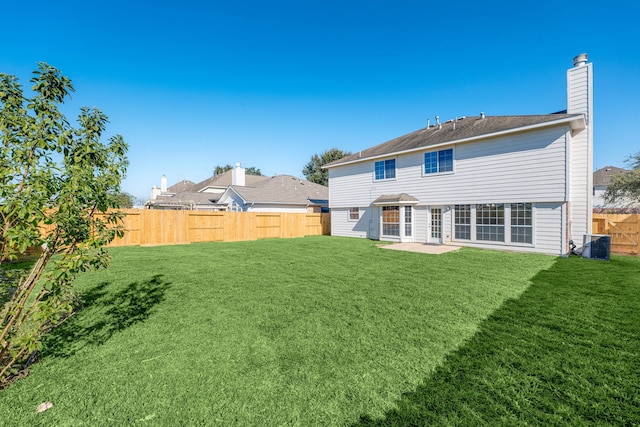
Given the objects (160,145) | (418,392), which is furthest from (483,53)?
(160,145)

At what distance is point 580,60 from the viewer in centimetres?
1100

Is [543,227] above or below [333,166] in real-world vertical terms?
below

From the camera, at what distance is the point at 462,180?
13.1m

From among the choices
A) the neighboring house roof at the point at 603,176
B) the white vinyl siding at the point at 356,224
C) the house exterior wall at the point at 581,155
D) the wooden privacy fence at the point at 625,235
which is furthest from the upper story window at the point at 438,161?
the neighboring house roof at the point at 603,176

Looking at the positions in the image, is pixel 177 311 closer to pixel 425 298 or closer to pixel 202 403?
pixel 202 403

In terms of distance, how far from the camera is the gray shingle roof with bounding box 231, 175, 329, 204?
23.6 metres

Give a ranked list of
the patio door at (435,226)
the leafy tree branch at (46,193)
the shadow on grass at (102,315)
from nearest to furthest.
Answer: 1. the leafy tree branch at (46,193)
2. the shadow on grass at (102,315)
3. the patio door at (435,226)

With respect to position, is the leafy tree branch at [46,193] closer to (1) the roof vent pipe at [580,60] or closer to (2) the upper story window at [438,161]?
(2) the upper story window at [438,161]

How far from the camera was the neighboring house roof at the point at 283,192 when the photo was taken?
927 inches

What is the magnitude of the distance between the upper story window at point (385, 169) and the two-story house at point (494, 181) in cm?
6

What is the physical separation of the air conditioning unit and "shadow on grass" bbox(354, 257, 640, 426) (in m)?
6.20

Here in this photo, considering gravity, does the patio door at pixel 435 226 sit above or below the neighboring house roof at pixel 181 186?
below

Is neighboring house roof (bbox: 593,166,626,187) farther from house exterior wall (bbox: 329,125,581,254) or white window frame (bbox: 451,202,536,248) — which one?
white window frame (bbox: 451,202,536,248)

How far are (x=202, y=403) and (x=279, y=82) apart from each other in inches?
765
